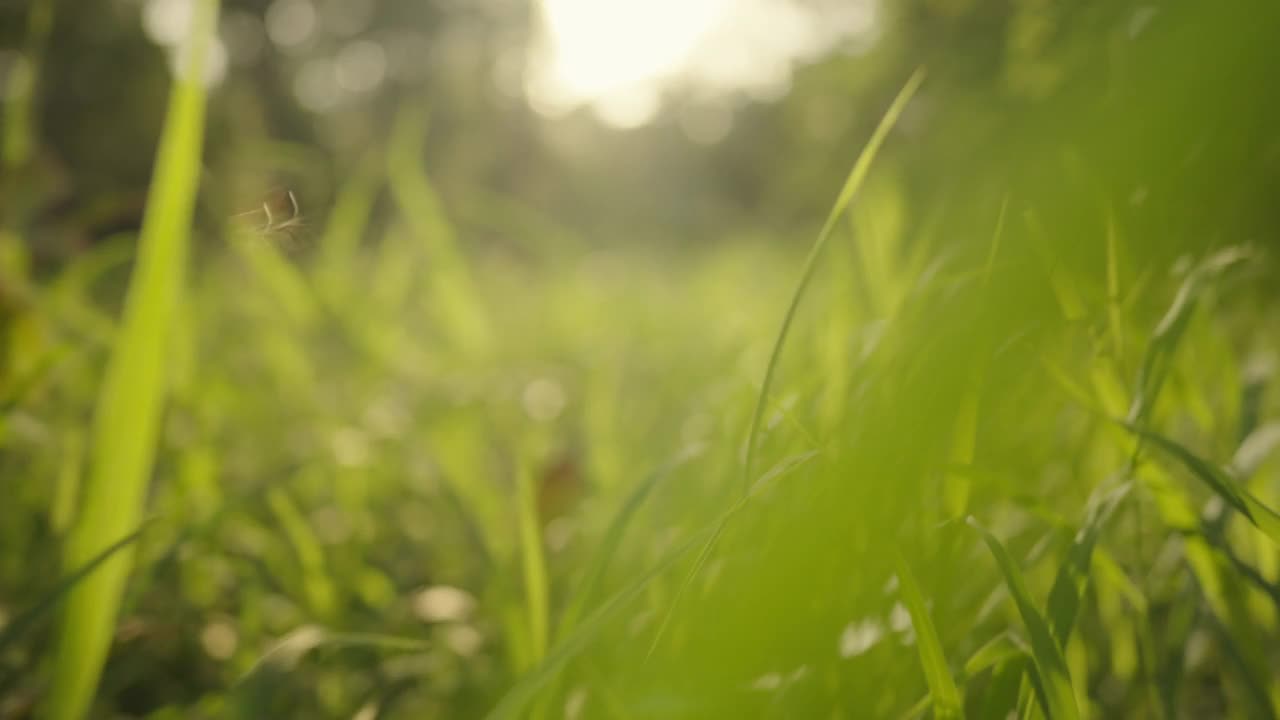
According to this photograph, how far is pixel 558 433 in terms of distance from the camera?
5.13ft

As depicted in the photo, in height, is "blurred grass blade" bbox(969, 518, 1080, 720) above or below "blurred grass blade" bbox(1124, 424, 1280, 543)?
below

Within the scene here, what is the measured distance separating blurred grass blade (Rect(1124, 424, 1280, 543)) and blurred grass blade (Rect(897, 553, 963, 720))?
13 centimetres

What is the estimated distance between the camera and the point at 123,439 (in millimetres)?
505

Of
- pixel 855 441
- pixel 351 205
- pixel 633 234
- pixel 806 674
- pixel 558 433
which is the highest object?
pixel 633 234

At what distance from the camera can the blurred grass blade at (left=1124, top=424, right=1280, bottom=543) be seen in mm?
398

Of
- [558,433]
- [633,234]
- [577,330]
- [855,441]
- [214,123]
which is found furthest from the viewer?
[633,234]

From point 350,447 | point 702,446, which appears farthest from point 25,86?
point 702,446

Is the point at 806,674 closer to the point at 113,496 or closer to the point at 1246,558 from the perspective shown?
the point at 113,496

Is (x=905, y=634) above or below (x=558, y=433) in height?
below

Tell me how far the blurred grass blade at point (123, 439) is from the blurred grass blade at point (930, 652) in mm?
442

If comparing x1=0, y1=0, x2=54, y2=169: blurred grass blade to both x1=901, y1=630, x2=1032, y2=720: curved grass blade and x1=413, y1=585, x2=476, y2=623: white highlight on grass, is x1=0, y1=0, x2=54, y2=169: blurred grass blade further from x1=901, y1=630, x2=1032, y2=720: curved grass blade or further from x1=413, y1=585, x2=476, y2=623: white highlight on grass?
x1=901, y1=630, x2=1032, y2=720: curved grass blade

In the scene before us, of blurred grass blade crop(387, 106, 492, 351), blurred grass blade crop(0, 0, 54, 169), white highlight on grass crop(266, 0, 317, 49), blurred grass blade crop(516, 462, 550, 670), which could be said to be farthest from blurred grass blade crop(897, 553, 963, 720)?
white highlight on grass crop(266, 0, 317, 49)

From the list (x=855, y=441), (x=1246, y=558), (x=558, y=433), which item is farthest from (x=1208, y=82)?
(x=558, y=433)

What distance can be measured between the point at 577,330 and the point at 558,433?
83cm
